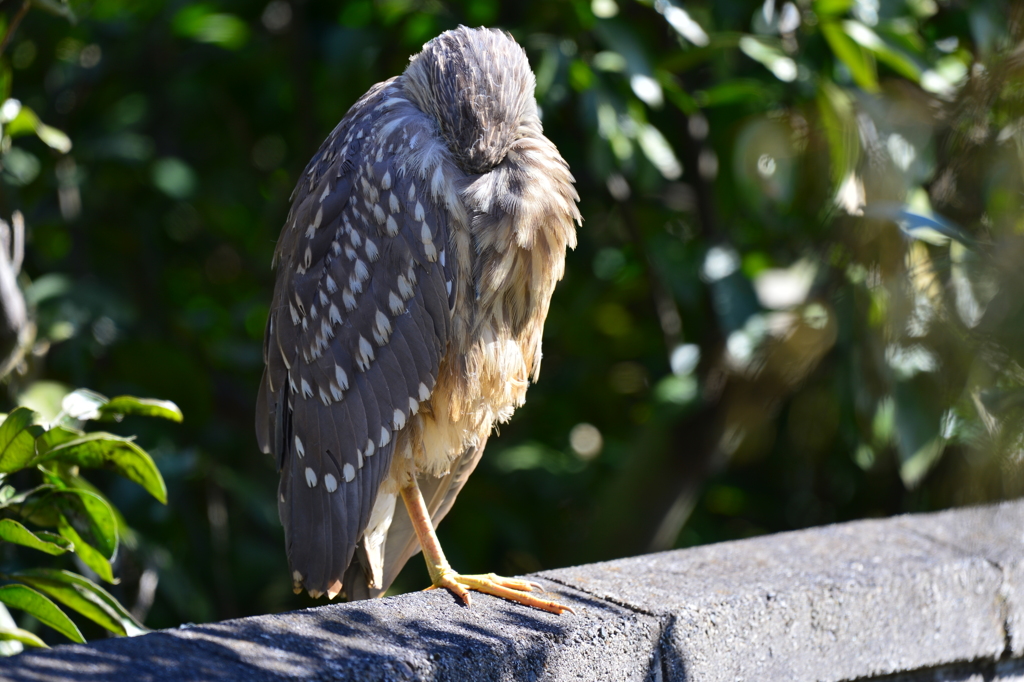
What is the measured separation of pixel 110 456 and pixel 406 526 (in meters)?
0.89

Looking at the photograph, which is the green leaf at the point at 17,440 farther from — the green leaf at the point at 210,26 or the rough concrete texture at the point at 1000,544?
the green leaf at the point at 210,26

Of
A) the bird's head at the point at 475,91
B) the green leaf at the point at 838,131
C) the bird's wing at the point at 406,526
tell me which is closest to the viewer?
the green leaf at the point at 838,131

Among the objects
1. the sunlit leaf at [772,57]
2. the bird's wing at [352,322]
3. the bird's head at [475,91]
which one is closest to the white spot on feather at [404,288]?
the bird's wing at [352,322]

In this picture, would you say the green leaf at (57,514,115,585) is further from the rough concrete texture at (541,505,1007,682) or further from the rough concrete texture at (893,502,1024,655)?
the rough concrete texture at (893,502,1024,655)

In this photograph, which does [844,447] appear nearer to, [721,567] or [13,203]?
[721,567]

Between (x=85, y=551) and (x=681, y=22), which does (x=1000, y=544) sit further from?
(x=85, y=551)

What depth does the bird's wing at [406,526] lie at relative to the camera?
251cm

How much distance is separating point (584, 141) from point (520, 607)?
7.69ft

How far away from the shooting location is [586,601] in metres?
1.94

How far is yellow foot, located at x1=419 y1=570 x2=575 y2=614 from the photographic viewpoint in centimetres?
192

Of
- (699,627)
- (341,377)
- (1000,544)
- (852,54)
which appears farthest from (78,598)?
(852,54)

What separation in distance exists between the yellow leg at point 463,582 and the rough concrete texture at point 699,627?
0.03 m

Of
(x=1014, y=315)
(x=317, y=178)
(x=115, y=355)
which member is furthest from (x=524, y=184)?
(x=115, y=355)

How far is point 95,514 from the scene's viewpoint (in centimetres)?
190
